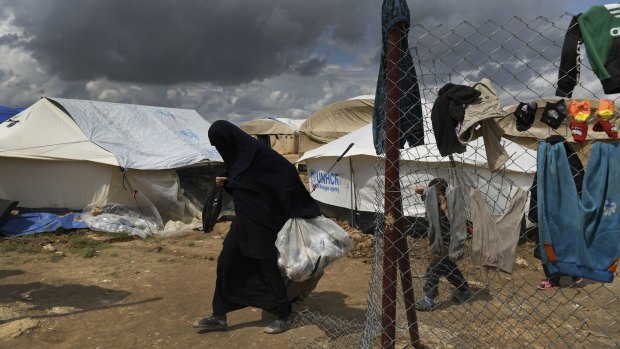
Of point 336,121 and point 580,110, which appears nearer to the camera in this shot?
point 580,110

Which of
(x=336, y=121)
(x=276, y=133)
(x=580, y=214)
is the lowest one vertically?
(x=580, y=214)

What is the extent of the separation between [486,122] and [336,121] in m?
15.2

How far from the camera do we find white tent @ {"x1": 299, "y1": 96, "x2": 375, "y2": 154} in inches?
647

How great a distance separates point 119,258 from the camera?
696cm

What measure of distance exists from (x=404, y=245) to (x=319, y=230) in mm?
1265

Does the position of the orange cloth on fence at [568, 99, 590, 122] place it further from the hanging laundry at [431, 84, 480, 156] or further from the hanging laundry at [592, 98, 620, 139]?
the hanging laundry at [431, 84, 480, 156]

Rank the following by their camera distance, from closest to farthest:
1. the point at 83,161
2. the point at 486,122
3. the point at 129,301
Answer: the point at 486,122
the point at 129,301
the point at 83,161

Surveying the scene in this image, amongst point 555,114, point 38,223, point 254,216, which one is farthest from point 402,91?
point 38,223

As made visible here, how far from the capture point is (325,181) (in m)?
9.75

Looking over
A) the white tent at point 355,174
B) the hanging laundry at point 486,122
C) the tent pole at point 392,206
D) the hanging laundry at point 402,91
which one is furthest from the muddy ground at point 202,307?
the white tent at point 355,174

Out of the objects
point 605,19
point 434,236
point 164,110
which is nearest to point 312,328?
point 434,236

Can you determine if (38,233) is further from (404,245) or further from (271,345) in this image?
(404,245)

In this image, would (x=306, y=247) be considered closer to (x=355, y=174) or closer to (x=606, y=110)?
(x=606, y=110)

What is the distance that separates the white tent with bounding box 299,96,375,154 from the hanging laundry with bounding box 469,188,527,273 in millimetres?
13267
